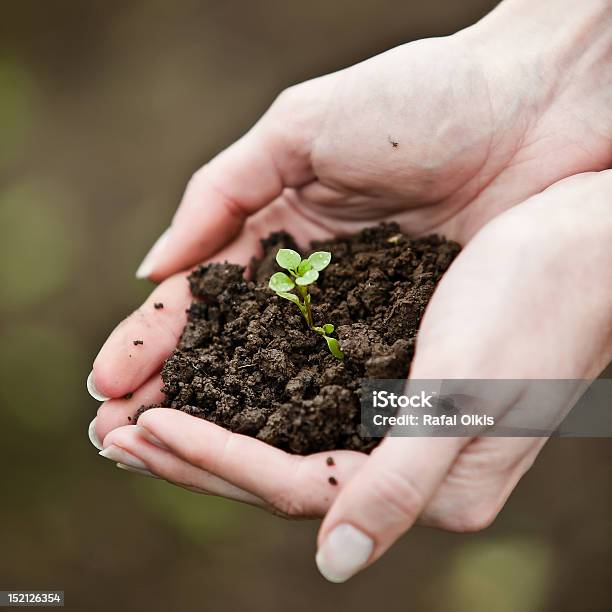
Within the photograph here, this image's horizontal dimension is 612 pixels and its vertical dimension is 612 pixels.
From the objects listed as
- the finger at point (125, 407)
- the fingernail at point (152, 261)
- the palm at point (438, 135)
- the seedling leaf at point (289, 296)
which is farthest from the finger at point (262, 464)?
the palm at point (438, 135)

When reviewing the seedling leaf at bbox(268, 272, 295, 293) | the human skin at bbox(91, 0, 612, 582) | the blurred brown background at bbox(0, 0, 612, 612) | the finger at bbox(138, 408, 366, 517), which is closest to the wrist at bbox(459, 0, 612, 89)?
the human skin at bbox(91, 0, 612, 582)

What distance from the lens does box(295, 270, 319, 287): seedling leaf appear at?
2.17 metres

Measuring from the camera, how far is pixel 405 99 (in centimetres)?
251

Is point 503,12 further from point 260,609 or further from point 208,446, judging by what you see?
point 260,609

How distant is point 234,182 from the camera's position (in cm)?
272

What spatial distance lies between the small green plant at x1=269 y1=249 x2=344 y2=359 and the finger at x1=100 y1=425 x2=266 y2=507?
1.70ft

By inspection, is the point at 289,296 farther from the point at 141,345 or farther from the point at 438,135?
the point at 438,135

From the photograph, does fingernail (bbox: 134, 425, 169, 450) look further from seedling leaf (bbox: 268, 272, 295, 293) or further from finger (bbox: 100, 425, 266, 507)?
seedling leaf (bbox: 268, 272, 295, 293)

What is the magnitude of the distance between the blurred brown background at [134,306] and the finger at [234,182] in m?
1.27

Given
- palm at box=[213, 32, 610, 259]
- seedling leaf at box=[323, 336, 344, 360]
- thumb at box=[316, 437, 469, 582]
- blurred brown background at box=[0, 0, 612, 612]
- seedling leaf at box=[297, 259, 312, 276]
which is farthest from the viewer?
blurred brown background at box=[0, 0, 612, 612]

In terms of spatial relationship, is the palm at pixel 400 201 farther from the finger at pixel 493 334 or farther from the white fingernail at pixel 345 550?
the white fingernail at pixel 345 550

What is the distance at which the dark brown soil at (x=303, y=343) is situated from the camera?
196 centimetres

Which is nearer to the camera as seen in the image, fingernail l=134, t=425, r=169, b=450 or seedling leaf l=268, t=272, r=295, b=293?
fingernail l=134, t=425, r=169, b=450

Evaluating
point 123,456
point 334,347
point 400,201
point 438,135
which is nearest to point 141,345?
point 123,456
